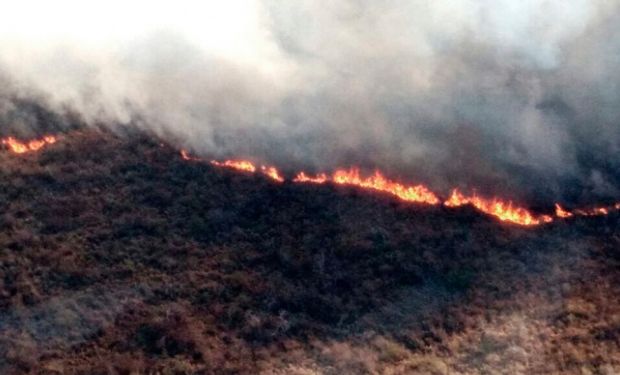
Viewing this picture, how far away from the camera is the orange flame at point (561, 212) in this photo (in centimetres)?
3172

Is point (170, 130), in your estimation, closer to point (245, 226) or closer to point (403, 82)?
point (245, 226)

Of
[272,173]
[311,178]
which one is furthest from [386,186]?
[272,173]

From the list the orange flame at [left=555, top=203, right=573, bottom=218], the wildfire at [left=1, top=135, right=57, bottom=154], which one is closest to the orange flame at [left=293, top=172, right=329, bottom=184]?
the orange flame at [left=555, top=203, right=573, bottom=218]

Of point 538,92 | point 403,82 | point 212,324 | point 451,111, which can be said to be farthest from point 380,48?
point 212,324

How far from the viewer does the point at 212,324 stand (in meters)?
27.0

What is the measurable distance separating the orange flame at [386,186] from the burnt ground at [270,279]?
0.58m

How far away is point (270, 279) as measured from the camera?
28625mm

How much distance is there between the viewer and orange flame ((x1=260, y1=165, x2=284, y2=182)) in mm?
33219

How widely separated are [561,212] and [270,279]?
1132 centimetres

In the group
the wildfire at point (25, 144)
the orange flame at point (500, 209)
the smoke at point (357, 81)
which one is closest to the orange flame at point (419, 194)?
the orange flame at point (500, 209)

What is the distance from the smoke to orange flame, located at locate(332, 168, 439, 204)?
0.48m

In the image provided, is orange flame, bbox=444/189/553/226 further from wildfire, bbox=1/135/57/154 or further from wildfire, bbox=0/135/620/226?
wildfire, bbox=1/135/57/154

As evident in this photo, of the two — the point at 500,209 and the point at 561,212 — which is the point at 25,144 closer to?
the point at 500,209

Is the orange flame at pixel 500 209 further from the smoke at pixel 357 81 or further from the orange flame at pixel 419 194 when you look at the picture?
the smoke at pixel 357 81
